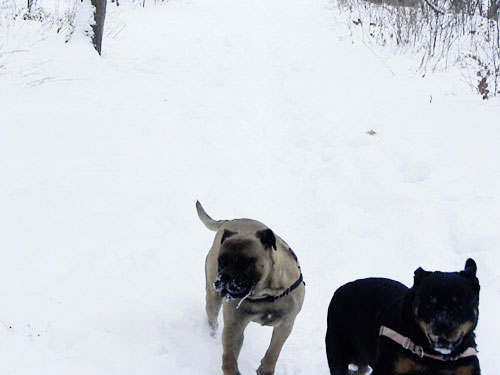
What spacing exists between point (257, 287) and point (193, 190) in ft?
10.5

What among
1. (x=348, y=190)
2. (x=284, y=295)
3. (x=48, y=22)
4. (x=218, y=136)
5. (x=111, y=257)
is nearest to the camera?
(x=284, y=295)

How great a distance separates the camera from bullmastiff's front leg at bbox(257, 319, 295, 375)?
11.8ft

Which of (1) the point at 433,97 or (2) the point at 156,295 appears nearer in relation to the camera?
(2) the point at 156,295

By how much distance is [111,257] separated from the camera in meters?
4.77

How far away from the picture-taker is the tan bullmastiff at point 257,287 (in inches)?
128

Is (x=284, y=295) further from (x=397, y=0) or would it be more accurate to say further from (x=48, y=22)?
(x=397, y=0)

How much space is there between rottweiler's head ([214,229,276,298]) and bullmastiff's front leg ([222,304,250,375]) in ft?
1.13

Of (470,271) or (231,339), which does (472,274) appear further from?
(231,339)

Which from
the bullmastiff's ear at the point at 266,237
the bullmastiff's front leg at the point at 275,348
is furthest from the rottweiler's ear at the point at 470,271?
the bullmastiff's front leg at the point at 275,348

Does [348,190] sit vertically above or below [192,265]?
above

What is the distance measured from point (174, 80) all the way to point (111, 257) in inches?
267

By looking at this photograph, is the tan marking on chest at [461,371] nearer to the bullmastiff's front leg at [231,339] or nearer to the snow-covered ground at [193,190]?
the snow-covered ground at [193,190]

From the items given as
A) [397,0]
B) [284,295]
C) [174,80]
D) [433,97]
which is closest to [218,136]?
[174,80]

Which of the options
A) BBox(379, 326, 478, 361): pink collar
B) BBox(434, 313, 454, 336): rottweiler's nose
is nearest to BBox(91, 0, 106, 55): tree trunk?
BBox(379, 326, 478, 361): pink collar
